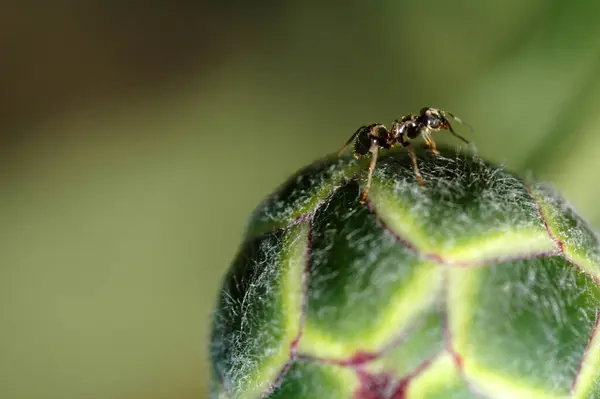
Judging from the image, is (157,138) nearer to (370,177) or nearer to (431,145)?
(431,145)

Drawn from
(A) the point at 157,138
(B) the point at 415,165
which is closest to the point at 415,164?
(B) the point at 415,165

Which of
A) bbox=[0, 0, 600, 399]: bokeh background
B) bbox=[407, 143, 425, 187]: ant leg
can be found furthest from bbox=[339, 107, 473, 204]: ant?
bbox=[0, 0, 600, 399]: bokeh background

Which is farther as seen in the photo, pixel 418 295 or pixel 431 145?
pixel 431 145

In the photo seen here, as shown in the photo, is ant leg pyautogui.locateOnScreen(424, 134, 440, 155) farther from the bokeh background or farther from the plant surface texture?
the bokeh background

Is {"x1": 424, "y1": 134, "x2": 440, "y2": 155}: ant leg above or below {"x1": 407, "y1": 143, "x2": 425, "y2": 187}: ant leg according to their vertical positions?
below

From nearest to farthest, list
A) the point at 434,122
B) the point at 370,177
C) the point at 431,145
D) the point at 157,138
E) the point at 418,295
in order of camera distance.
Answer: the point at 418,295
the point at 370,177
the point at 431,145
the point at 434,122
the point at 157,138

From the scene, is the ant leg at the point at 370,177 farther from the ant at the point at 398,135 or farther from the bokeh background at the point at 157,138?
the bokeh background at the point at 157,138

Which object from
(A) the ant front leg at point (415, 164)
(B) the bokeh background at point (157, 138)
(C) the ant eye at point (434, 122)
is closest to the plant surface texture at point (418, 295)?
(A) the ant front leg at point (415, 164)

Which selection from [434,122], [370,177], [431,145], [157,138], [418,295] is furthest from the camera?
[157,138]
